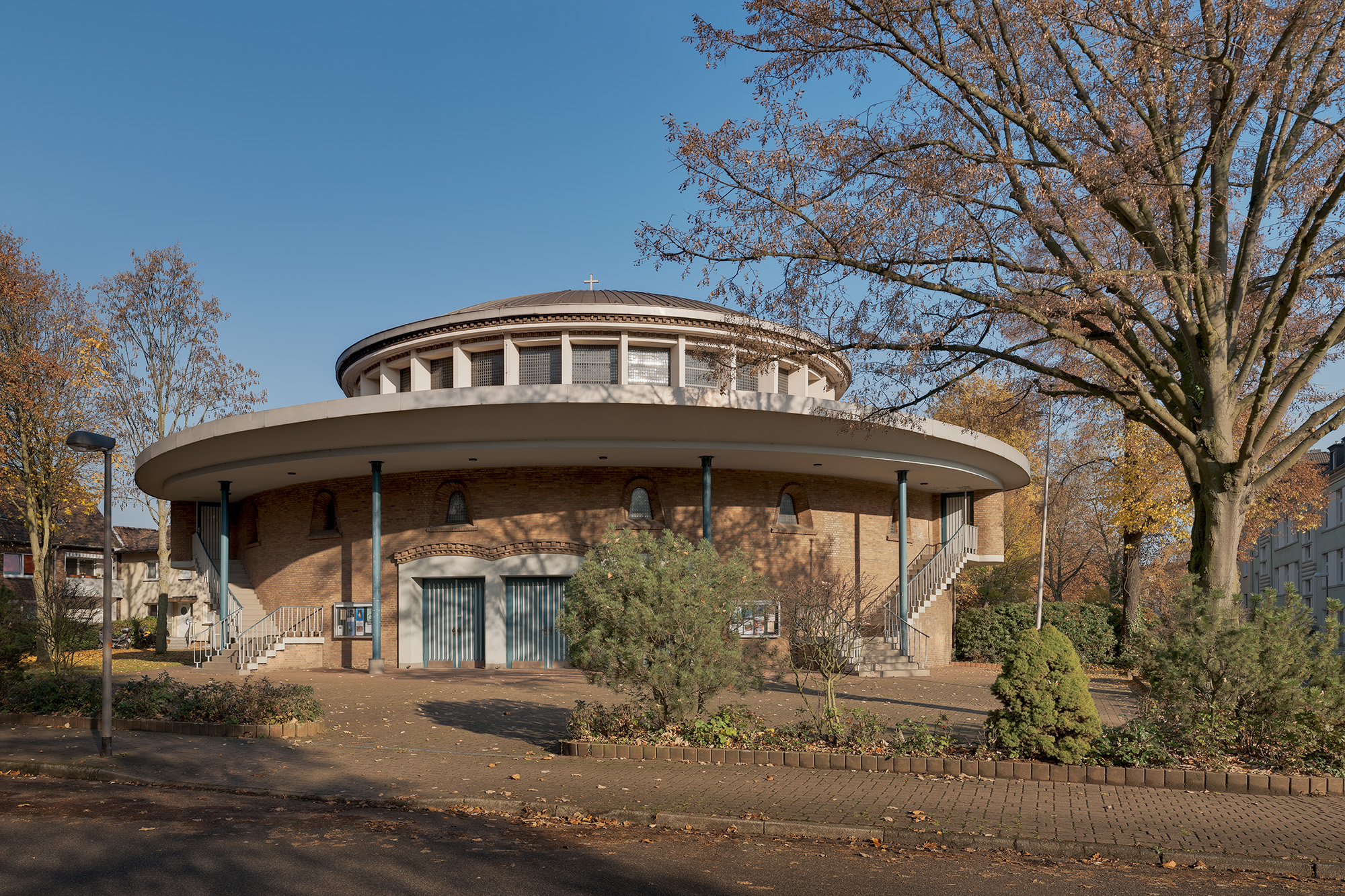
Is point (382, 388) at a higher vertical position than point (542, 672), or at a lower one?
higher

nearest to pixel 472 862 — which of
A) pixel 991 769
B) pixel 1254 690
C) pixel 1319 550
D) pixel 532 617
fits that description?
pixel 991 769

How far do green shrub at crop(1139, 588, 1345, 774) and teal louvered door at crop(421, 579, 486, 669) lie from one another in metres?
15.0

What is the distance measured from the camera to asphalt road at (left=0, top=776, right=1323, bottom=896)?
554cm

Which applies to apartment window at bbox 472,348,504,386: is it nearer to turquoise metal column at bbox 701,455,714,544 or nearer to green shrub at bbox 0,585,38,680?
turquoise metal column at bbox 701,455,714,544

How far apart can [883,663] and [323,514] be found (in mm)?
14060

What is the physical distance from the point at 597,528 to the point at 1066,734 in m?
13.0

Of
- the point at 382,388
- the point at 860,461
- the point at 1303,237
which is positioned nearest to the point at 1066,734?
the point at 1303,237

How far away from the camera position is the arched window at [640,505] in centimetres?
2111

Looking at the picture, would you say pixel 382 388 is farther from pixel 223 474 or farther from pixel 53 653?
pixel 53 653

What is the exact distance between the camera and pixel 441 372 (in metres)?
25.1

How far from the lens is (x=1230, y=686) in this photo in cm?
903

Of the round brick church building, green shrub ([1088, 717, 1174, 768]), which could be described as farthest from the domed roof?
green shrub ([1088, 717, 1174, 768])

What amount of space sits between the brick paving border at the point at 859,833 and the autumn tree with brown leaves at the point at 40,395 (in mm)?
23983

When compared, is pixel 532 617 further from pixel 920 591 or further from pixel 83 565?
pixel 83 565
